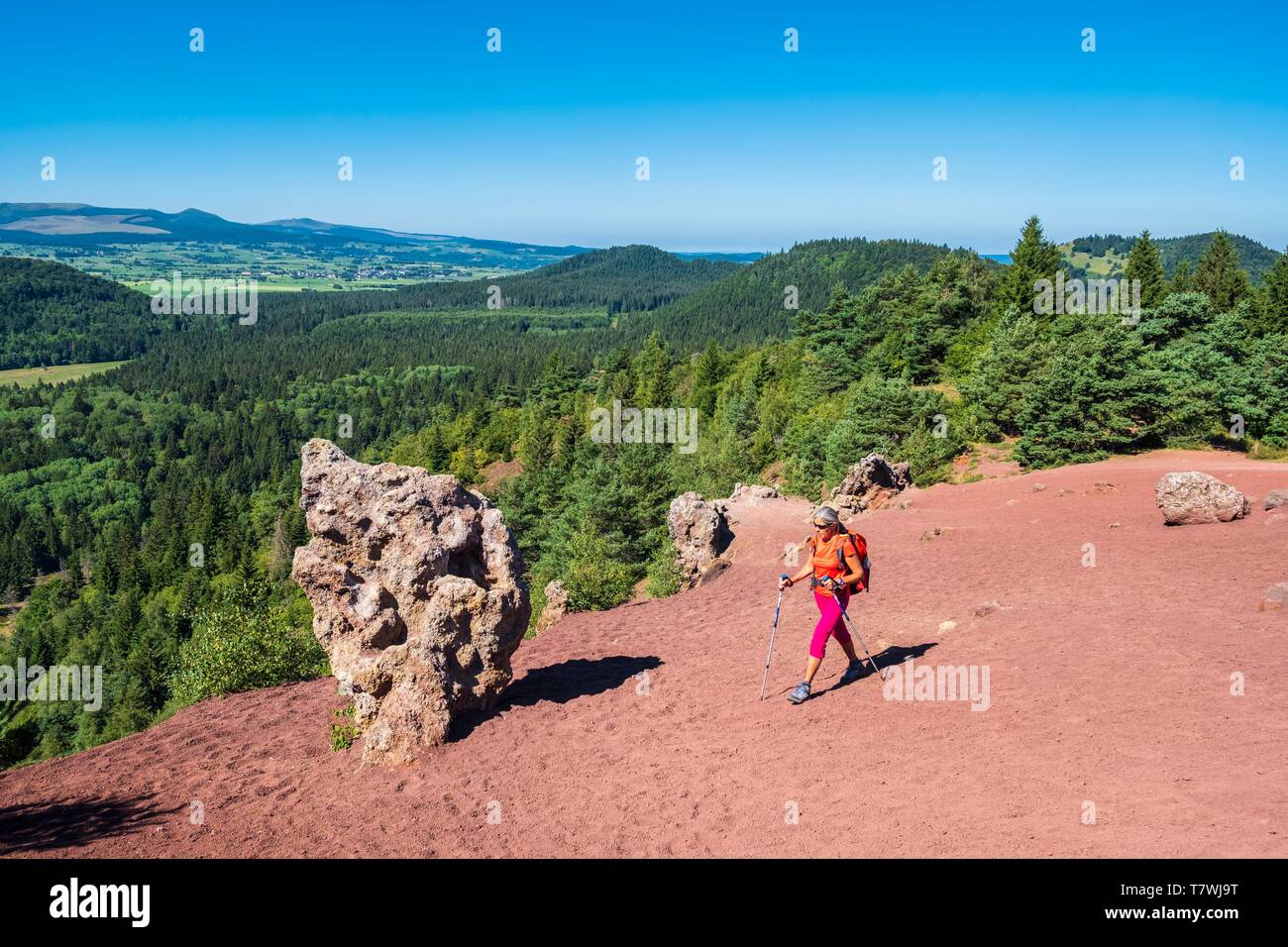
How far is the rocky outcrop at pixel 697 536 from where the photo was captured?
23766mm

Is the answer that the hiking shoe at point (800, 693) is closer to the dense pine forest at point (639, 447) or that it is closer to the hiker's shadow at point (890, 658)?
the hiker's shadow at point (890, 658)

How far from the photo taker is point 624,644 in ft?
53.2

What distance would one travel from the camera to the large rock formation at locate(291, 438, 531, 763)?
11234mm

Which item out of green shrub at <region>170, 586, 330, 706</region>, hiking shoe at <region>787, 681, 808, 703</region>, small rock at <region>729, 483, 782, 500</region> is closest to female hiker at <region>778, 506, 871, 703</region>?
hiking shoe at <region>787, 681, 808, 703</region>

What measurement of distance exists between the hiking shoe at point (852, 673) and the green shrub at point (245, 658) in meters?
11.6

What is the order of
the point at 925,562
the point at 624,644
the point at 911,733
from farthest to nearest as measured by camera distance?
the point at 925,562, the point at 624,644, the point at 911,733

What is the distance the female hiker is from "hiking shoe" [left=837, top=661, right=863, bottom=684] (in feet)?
2.95

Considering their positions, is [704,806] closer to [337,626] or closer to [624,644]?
[337,626]

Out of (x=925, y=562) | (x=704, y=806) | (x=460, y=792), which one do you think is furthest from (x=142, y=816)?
(x=925, y=562)

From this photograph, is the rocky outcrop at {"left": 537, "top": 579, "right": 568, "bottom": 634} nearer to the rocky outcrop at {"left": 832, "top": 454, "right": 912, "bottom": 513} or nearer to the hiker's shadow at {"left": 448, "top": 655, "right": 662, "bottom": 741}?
the hiker's shadow at {"left": 448, "top": 655, "right": 662, "bottom": 741}

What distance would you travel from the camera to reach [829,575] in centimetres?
1065

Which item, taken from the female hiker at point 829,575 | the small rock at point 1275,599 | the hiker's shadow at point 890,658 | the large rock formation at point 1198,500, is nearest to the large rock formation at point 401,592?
the female hiker at point 829,575

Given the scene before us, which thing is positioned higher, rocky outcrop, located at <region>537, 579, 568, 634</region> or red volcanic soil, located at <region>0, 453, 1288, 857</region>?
red volcanic soil, located at <region>0, 453, 1288, 857</region>

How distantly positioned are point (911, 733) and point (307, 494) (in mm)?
9265
